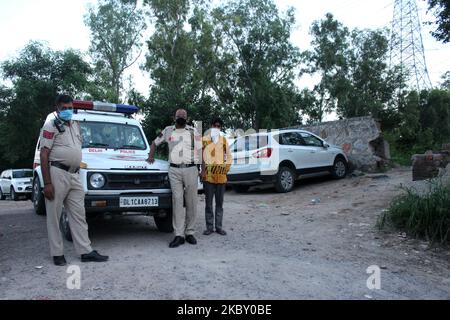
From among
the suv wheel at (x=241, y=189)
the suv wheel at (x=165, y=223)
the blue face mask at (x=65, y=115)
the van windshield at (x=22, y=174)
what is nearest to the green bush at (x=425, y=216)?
the suv wheel at (x=165, y=223)

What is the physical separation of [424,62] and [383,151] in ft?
71.2

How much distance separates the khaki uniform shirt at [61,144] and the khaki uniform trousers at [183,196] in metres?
1.31

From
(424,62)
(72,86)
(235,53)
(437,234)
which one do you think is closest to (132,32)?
(235,53)

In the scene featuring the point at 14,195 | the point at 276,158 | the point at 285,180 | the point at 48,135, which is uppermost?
the point at 48,135

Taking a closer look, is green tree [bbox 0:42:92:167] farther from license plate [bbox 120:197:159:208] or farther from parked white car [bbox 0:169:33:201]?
license plate [bbox 120:197:159:208]

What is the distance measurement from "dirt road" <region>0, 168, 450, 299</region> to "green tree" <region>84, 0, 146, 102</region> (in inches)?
987

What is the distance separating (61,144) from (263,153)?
6071 millimetres

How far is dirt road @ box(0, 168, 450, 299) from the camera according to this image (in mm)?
3615

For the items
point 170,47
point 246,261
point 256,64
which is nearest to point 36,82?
point 170,47

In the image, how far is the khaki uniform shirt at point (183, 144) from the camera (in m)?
5.35

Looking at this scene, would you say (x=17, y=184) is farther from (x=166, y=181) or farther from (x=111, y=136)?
(x=166, y=181)

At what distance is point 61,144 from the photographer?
445 cm

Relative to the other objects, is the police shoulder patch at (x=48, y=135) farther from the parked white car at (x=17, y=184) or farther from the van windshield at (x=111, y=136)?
the parked white car at (x=17, y=184)

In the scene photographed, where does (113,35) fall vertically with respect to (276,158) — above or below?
above
